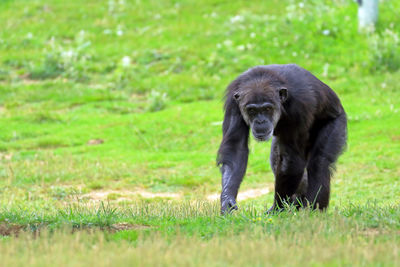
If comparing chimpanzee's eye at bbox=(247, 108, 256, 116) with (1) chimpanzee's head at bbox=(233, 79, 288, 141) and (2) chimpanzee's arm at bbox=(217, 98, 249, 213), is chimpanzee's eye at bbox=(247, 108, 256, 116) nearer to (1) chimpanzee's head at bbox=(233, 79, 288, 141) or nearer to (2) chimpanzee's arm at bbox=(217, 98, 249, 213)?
(1) chimpanzee's head at bbox=(233, 79, 288, 141)

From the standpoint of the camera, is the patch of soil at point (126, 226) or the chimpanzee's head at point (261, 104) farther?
the chimpanzee's head at point (261, 104)

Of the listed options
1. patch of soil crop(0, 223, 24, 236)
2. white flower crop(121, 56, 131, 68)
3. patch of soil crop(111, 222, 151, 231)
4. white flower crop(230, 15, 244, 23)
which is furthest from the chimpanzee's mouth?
white flower crop(230, 15, 244, 23)

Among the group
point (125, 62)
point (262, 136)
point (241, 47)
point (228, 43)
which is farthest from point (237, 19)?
point (262, 136)

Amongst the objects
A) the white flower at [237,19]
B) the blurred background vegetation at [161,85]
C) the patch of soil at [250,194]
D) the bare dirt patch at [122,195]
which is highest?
the white flower at [237,19]

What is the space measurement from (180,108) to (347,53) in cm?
625

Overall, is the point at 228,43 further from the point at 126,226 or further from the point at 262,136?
the point at 126,226

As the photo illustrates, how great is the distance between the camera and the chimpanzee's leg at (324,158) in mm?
7984

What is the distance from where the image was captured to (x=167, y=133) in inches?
651

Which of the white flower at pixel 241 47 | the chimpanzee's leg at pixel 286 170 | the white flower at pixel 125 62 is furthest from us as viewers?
the white flower at pixel 241 47

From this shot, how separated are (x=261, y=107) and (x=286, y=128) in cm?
68

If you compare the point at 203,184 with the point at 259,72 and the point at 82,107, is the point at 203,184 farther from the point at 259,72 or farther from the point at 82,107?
the point at 82,107

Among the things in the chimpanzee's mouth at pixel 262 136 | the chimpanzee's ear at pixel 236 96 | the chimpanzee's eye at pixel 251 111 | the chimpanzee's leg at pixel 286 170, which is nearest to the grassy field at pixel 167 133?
the chimpanzee's leg at pixel 286 170

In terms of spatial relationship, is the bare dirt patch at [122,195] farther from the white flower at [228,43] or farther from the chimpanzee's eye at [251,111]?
the white flower at [228,43]

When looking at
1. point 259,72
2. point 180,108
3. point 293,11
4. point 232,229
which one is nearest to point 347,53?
point 293,11
